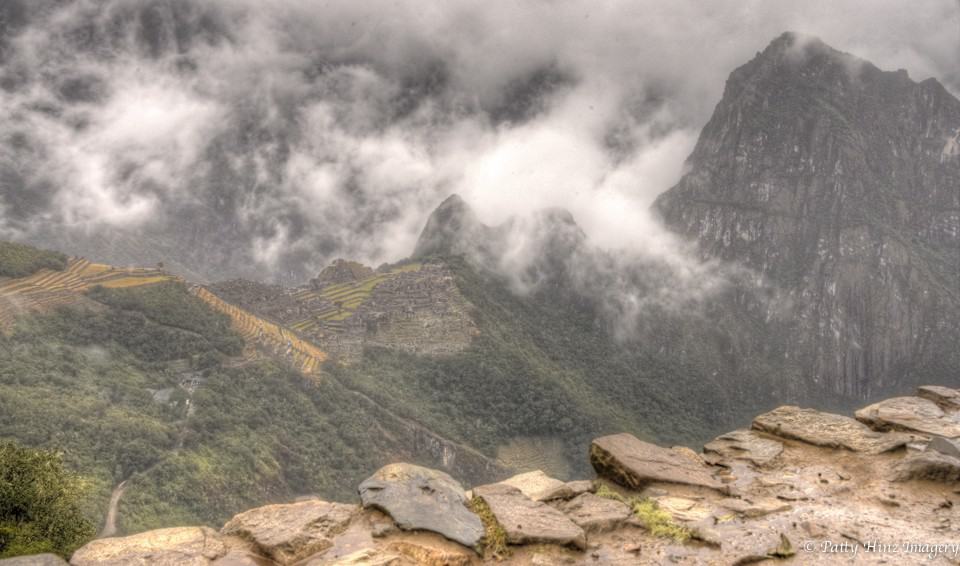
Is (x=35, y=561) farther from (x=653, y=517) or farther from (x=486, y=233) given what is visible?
(x=486, y=233)

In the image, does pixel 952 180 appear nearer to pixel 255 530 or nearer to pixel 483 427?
pixel 483 427

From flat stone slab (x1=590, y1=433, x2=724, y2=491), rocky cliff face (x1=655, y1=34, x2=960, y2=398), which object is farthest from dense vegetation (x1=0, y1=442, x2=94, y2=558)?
rocky cliff face (x1=655, y1=34, x2=960, y2=398)

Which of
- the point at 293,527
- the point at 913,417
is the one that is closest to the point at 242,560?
the point at 293,527

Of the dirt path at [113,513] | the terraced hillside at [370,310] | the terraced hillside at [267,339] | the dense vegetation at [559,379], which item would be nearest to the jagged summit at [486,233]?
the dense vegetation at [559,379]

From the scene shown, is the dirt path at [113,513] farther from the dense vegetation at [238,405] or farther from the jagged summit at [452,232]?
the jagged summit at [452,232]

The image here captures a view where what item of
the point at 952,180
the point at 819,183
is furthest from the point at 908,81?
the point at 819,183

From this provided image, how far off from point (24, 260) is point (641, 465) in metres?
71.4

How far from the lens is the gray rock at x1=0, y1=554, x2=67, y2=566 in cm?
480

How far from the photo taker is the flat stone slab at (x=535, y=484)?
757 cm

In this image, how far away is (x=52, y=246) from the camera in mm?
111500

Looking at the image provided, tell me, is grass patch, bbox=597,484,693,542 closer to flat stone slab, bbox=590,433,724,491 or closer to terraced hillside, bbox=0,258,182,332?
flat stone slab, bbox=590,433,724,491

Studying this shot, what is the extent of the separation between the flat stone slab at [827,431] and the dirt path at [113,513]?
36.7m

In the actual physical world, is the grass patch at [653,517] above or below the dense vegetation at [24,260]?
below

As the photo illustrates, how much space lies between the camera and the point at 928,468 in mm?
7312
